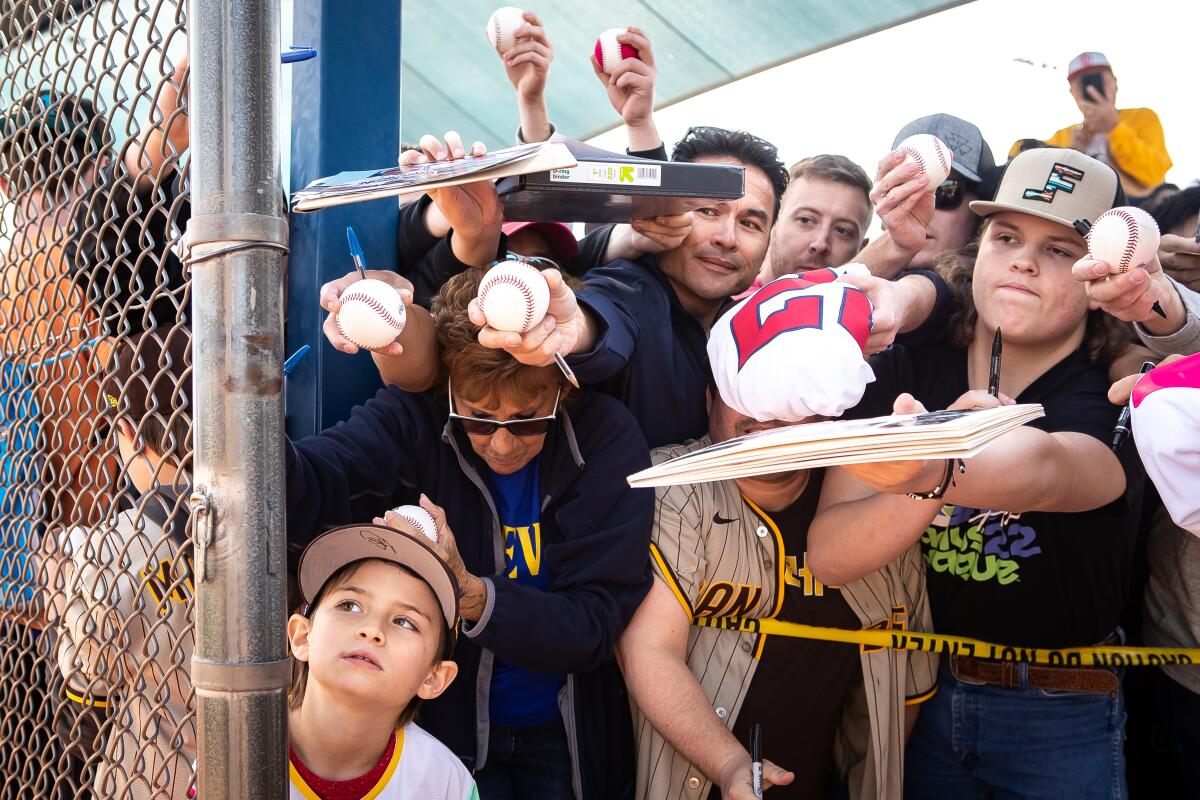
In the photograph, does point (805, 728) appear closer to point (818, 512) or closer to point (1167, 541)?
point (818, 512)

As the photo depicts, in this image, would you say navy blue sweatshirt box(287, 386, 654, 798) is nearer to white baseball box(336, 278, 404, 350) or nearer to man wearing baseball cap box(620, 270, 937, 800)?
man wearing baseball cap box(620, 270, 937, 800)

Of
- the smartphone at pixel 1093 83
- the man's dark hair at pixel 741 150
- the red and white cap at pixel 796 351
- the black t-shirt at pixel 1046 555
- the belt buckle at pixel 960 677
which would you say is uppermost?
the smartphone at pixel 1093 83

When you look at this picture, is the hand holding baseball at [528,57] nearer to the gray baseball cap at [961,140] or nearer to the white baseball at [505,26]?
the white baseball at [505,26]

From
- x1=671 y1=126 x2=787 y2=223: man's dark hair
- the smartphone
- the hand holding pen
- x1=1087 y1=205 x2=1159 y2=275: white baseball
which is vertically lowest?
the hand holding pen

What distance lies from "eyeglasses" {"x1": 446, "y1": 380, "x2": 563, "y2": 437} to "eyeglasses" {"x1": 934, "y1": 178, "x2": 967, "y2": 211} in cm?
168

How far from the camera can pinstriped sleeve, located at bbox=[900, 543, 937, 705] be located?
2.49m

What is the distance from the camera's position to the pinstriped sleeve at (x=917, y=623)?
2.49 m

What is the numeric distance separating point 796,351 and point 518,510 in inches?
28.9

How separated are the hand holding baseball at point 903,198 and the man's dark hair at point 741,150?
512 mm

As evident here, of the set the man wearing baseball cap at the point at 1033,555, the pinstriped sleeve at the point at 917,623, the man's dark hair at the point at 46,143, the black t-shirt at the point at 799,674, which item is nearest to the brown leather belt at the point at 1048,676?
the man wearing baseball cap at the point at 1033,555

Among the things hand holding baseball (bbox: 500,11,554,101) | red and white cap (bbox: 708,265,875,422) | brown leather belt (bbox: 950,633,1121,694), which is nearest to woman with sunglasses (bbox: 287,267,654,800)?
red and white cap (bbox: 708,265,875,422)

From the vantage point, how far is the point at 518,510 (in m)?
2.36

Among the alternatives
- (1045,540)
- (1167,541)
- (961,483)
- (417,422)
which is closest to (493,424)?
(417,422)

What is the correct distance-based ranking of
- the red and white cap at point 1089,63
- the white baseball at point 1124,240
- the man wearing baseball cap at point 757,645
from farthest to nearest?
the red and white cap at point 1089,63 < the man wearing baseball cap at point 757,645 < the white baseball at point 1124,240
